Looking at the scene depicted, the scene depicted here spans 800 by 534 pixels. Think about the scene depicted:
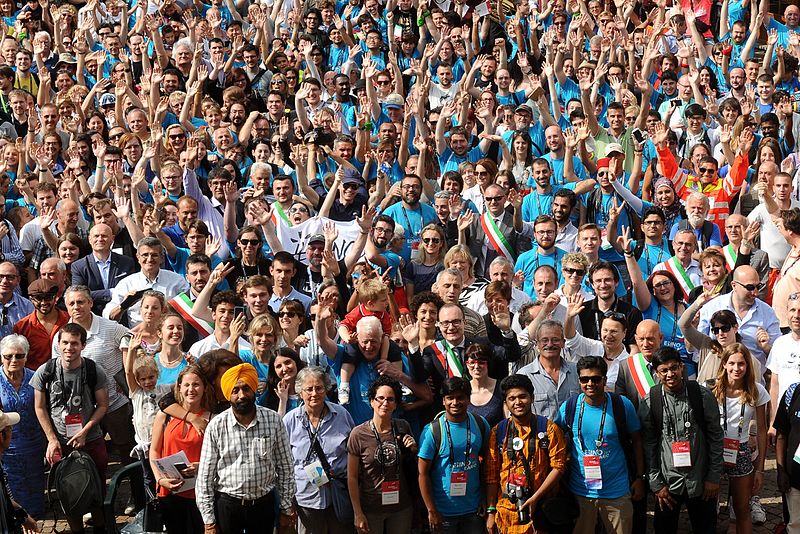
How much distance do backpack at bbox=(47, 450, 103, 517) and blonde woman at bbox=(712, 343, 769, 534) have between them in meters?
3.91

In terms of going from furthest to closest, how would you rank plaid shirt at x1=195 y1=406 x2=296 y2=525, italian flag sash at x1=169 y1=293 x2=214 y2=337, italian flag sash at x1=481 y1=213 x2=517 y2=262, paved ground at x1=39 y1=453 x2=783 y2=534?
italian flag sash at x1=481 y1=213 x2=517 y2=262 → italian flag sash at x1=169 y1=293 x2=214 y2=337 → paved ground at x1=39 y1=453 x2=783 y2=534 → plaid shirt at x1=195 y1=406 x2=296 y2=525

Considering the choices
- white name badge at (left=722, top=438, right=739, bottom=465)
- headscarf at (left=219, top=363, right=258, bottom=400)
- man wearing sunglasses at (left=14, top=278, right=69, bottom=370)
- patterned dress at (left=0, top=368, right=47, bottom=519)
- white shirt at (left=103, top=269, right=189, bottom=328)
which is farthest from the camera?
white shirt at (left=103, top=269, right=189, bottom=328)

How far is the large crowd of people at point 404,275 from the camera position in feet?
21.2

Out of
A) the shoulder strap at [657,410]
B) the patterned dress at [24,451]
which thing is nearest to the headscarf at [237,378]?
the patterned dress at [24,451]

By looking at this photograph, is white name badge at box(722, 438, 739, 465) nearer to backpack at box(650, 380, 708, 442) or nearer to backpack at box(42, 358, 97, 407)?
backpack at box(650, 380, 708, 442)

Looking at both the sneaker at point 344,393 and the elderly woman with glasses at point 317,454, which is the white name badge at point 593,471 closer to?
the elderly woman with glasses at point 317,454

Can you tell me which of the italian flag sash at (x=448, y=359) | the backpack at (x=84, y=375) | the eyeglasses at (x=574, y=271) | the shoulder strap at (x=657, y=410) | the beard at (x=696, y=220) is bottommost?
the shoulder strap at (x=657, y=410)

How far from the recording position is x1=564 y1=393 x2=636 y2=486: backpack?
21.2 feet

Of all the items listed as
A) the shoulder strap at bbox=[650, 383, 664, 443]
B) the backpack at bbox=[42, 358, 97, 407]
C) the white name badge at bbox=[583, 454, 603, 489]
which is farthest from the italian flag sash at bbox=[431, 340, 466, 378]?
the backpack at bbox=[42, 358, 97, 407]

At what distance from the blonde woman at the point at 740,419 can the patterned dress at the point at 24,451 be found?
444cm

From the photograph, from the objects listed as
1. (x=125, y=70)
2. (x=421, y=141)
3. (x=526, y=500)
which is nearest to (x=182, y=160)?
(x=421, y=141)

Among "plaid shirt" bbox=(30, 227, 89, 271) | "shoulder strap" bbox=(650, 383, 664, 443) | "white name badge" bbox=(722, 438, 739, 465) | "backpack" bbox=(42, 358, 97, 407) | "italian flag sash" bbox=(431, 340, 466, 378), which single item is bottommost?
"white name badge" bbox=(722, 438, 739, 465)

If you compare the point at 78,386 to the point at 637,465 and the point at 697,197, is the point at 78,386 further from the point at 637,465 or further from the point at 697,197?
the point at 697,197

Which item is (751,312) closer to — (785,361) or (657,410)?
(785,361)
